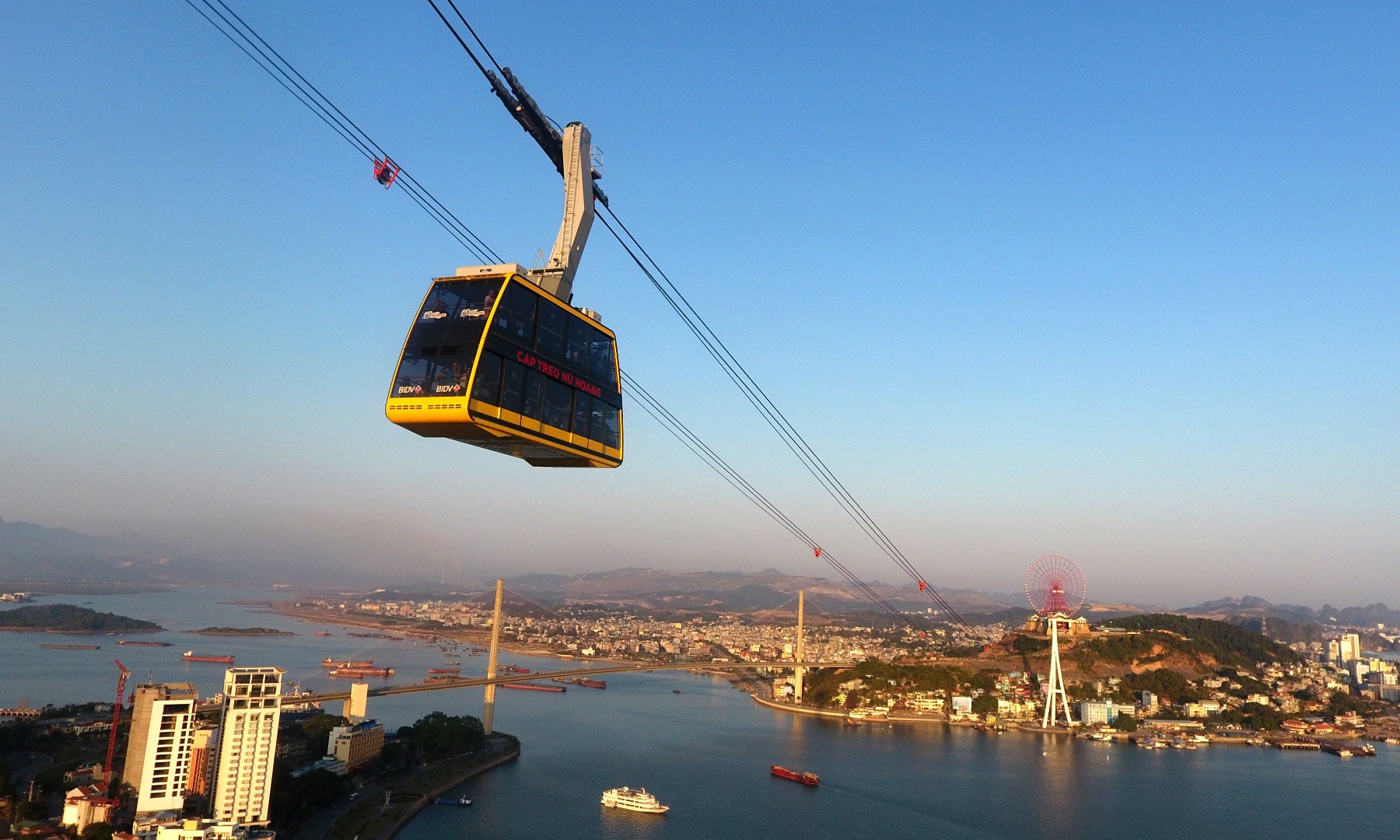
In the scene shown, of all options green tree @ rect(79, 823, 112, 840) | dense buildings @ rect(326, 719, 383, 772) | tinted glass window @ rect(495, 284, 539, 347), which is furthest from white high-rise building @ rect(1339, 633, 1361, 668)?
tinted glass window @ rect(495, 284, 539, 347)

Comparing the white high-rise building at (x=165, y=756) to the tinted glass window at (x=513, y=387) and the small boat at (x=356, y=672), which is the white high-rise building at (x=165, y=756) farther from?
the small boat at (x=356, y=672)

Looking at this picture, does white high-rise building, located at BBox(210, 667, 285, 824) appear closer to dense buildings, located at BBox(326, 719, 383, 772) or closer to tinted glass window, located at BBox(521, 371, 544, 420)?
dense buildings, located at BBox(326, 719, 383, 772)

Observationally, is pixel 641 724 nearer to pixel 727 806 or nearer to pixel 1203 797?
pixel 727 806

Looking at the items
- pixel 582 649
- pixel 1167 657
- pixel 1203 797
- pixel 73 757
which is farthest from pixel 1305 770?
pixel 582 649

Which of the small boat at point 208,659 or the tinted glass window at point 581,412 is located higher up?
the tinted glass window at point 581,412

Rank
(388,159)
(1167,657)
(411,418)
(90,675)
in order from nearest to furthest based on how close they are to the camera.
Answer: (411,418), (388,159), (90,675), (1167,657)

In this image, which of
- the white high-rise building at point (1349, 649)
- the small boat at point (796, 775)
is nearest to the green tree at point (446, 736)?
the small boat at point (796, 775)
